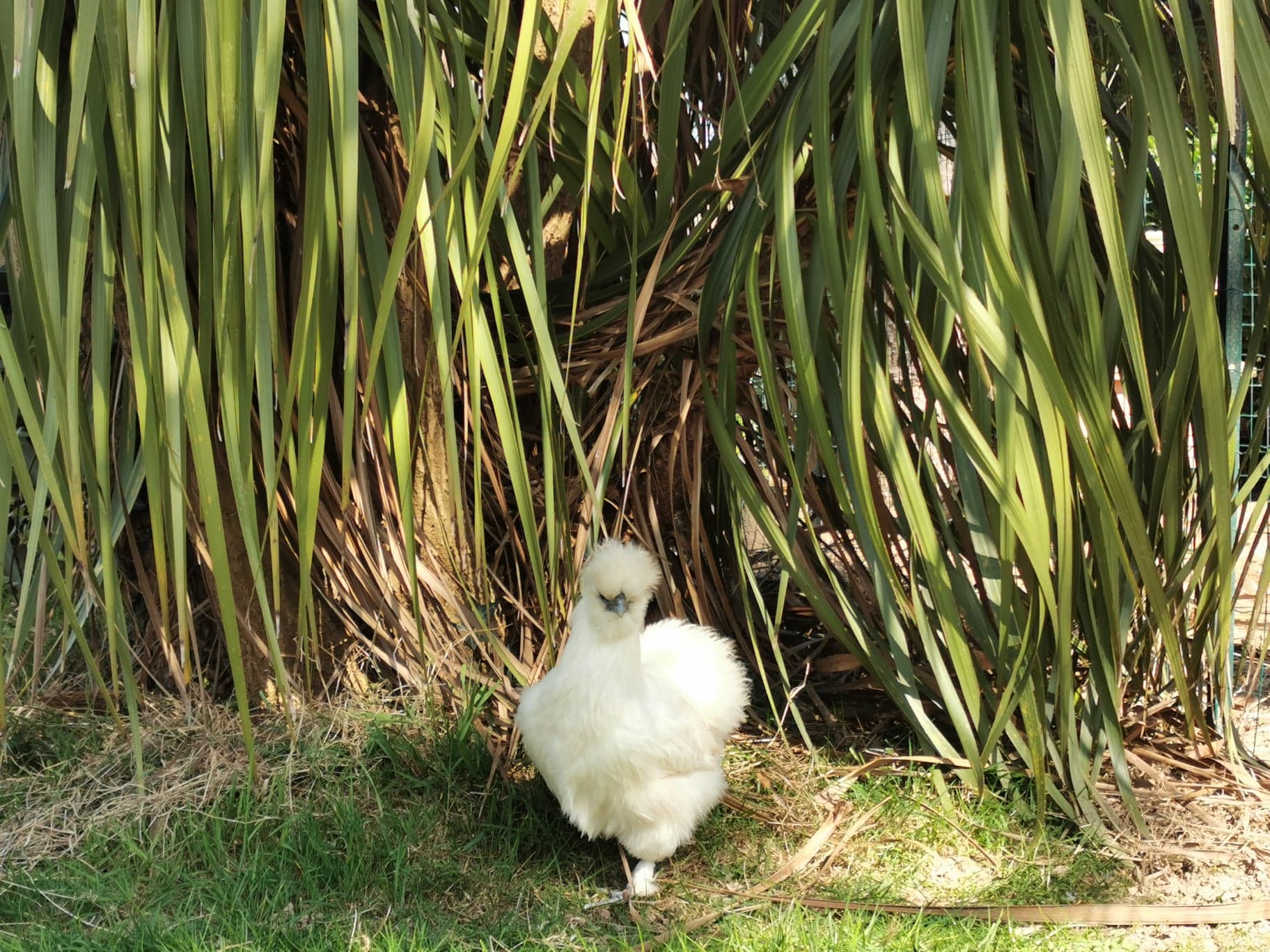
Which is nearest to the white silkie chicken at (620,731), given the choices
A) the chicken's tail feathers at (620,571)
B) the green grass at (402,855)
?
the chicken's tail feathers at (620,571)

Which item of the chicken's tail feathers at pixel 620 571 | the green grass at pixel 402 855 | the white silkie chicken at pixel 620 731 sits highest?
the chicken's tail feathers at pixel 620 571

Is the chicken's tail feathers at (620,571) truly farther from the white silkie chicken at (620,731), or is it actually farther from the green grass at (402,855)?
the green grass at (402,855)

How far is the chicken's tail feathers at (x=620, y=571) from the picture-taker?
7.35 feet

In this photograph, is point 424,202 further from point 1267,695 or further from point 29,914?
→ point 1267,695

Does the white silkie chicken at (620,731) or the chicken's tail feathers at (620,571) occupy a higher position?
the chicken's tail feathers at (620,571)

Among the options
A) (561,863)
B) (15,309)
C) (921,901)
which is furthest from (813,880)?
(15,309)

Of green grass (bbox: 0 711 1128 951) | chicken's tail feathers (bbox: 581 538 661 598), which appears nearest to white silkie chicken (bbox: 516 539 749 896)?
chicken's tail feathers (bbox: 581 538 661 598)

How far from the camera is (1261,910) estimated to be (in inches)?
88.6

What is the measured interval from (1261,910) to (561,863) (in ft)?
4.14

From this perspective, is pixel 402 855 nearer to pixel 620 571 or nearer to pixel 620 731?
pixel 620 731

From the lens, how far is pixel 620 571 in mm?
2242

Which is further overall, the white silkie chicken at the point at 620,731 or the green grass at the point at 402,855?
the white silkie chicken at the point at 620,731

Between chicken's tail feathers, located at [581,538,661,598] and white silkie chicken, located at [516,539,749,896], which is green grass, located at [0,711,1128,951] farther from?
chicken's tail feathers, located at [581,538,661,598]

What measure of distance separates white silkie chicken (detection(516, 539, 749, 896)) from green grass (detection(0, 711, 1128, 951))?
0.15 meters
